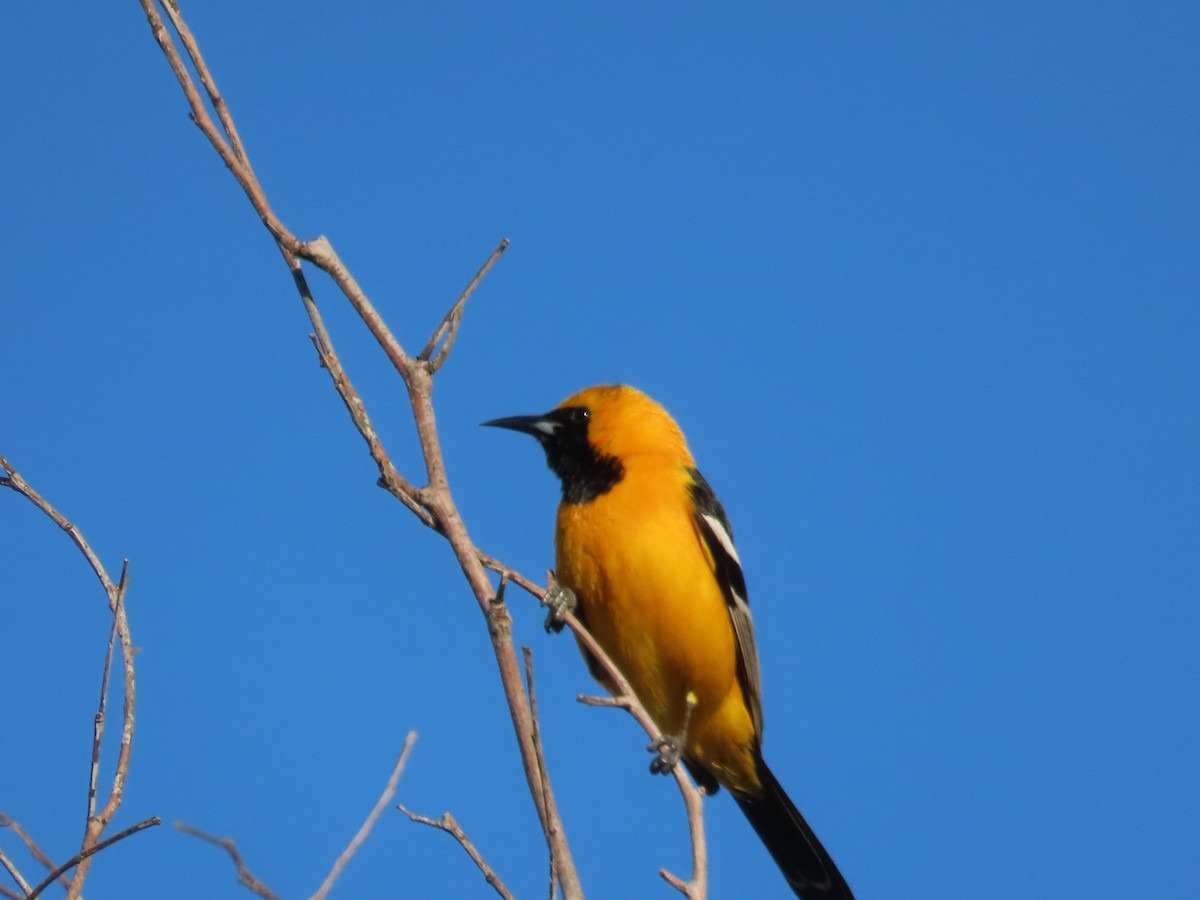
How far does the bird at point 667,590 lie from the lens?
4895mm

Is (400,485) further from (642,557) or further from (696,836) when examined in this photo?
(642,557)

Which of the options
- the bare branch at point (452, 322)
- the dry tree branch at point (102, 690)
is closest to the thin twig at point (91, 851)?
the dry tree branch at point (102, 690)

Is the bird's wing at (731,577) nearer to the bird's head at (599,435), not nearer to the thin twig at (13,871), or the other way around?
the bird's head at (599,435)

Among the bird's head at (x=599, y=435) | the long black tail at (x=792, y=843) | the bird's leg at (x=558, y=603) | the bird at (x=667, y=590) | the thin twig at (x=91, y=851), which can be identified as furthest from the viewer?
the long black tail at (x=792, y=843)

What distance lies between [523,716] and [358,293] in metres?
0.92

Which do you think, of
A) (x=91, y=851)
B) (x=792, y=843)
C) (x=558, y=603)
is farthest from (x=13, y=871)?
(x=792, y=843)

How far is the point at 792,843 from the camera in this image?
5.63 meters

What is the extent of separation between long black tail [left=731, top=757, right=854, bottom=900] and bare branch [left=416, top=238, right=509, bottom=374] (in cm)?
347

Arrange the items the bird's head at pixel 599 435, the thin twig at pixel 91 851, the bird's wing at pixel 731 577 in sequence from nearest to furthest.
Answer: the thin twig at pixel 91 851, the bird's wing at pixel 731 577, the bird's head at pixel 599 435

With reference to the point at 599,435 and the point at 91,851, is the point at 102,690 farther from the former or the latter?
the point at 599,435

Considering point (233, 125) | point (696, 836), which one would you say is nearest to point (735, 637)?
point (696, 836)

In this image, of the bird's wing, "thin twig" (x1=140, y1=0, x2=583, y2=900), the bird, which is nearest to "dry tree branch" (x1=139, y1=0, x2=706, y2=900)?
"thin twig" (x1=140, y1=0, x2=583, y2=900)

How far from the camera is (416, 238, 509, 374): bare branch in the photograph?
8.36 feet

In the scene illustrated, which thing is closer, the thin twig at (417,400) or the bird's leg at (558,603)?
the thin twig at (417,400)
